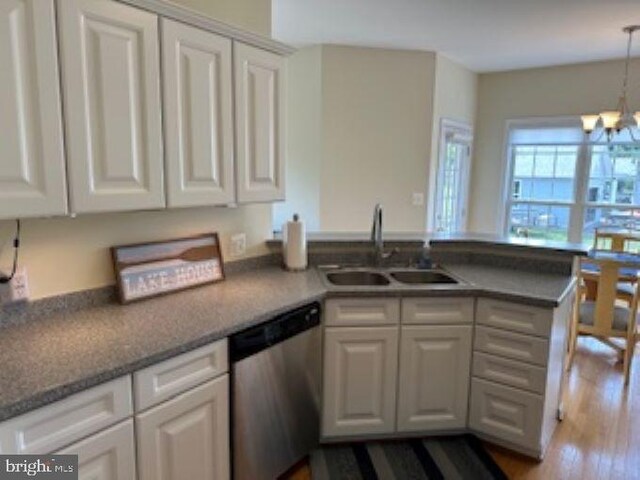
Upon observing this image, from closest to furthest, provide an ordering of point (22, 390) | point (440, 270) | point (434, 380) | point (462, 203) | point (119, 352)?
point (22, 390)
point (119, 352)
point (434, 380)
point (440, 270)
point (462, 203)

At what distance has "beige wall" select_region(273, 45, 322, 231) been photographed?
4.27 meters

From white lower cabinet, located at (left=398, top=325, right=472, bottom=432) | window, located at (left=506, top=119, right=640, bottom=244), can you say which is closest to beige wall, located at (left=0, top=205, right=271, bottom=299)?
white lower cabinet, located at (left=398, top=325, right=472, bottom=432)

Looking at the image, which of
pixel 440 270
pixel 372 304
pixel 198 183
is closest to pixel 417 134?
pixel 440 270

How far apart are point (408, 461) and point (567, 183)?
4.29m

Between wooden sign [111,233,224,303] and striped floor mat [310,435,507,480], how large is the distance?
1091 mm

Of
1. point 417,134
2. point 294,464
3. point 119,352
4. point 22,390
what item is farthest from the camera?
point 417,134

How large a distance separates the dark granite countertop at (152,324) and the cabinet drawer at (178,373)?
42 mm

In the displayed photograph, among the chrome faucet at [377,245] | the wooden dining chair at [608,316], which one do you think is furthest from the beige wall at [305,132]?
the wooden dining chair at [608,316]

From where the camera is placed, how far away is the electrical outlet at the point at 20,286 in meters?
1.57

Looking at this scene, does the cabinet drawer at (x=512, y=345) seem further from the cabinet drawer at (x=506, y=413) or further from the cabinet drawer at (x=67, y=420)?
the cabinet drawer at (x=67, y=420)

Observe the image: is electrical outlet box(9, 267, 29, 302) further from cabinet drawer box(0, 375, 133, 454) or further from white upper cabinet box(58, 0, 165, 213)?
cabinet drawer box(0, 375, 133, 454)

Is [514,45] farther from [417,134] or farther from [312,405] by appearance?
[312,405]

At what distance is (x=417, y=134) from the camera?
181 inches

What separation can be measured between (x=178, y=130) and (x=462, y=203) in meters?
4.55
